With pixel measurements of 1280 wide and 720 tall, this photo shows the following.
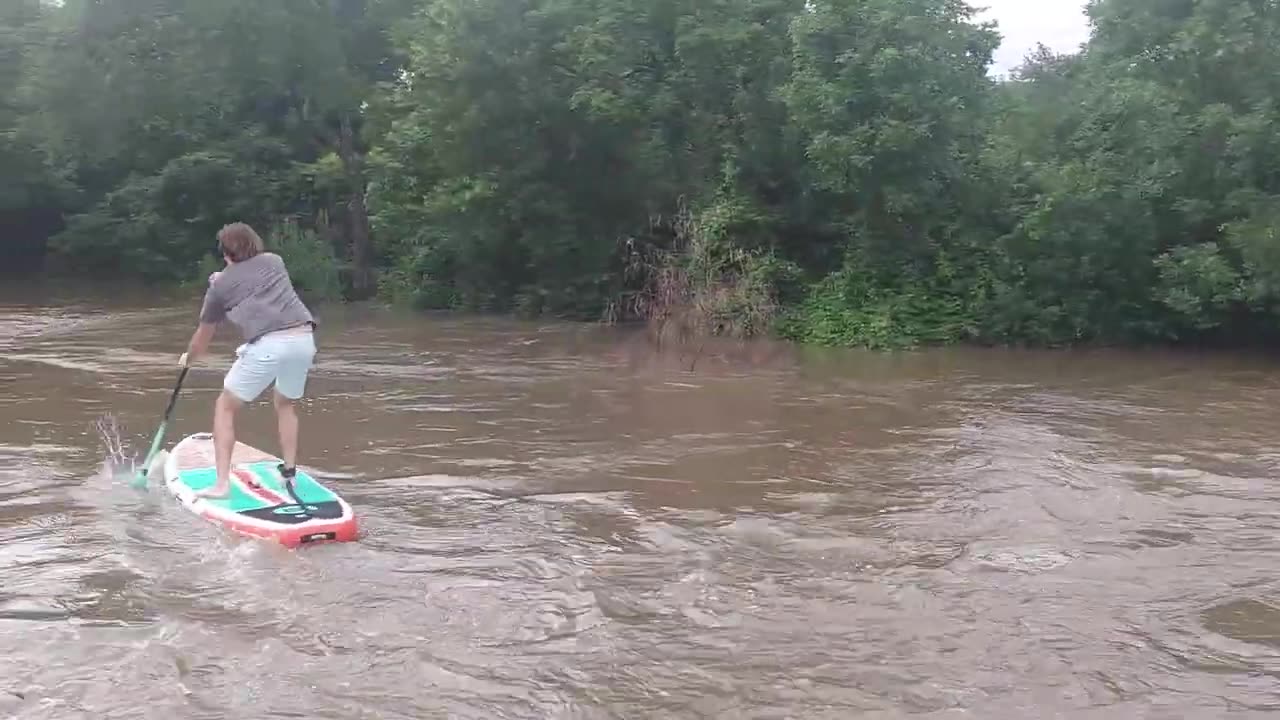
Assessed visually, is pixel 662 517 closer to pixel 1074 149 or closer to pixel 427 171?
pixel 1074 149

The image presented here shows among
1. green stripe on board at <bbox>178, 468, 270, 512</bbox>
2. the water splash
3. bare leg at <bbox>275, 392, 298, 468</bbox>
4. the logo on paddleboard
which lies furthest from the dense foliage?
the logo on paddleboard

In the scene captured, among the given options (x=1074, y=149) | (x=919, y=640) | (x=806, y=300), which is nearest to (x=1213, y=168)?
(x=1074, y=149)

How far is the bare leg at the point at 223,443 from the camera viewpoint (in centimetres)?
740

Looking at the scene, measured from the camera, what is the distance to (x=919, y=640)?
5.38 metres

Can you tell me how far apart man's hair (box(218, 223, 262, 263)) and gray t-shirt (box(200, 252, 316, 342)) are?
1.5 inches

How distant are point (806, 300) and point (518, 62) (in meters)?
6.22

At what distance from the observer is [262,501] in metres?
7.32

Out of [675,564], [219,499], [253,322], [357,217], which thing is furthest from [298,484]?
[357,217]

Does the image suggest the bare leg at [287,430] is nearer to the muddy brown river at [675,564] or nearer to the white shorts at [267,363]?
the white shorts at [267,363]

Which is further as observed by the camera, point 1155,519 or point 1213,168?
point 1213,168

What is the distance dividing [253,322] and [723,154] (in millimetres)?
13427

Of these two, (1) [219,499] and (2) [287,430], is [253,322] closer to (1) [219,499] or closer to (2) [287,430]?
(2) [287,430]

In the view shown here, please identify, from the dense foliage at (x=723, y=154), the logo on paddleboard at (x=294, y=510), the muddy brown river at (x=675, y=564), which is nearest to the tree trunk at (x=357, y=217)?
the dense foliage at (x=723, y=154)

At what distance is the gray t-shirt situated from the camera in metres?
7.20
